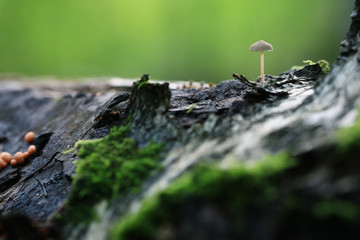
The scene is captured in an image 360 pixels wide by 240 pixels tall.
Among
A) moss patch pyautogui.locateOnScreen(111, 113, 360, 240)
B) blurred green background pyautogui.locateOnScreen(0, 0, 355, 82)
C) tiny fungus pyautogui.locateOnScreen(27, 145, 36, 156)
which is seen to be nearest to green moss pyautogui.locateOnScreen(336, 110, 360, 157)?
moss patch pyautogui.locateOnScreen(111, 113, 360, 240)

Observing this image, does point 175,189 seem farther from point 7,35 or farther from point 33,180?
point 7,35

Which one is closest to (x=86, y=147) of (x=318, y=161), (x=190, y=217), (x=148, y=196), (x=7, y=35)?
(x=148, y=196)

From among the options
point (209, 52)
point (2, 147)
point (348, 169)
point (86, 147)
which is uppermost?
point (209, 52)

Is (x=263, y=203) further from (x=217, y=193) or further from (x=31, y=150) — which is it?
(x=31, y=150)

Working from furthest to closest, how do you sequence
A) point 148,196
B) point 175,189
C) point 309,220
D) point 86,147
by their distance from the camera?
point 86,147 < point 148,196 < point 175,189 < point 309,220

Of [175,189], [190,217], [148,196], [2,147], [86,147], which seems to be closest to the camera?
[190,217]

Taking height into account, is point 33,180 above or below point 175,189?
above

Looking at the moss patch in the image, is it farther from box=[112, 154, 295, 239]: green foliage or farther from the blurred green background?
the blurred green background

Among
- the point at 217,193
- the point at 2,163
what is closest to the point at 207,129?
the point at 217,193
